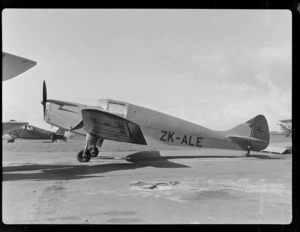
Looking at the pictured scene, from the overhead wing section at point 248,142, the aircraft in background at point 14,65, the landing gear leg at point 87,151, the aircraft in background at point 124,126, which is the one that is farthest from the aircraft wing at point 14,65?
the overhead wing section at point 248,142

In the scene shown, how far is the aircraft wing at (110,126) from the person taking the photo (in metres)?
7.18

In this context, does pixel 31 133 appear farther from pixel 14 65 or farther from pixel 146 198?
pixel 146 198

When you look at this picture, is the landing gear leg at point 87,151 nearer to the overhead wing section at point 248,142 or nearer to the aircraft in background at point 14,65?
the aircraft in background at point 14,65

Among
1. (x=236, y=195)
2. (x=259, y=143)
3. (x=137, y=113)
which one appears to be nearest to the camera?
(x=236, y=195)

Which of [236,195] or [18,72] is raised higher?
[18,72]

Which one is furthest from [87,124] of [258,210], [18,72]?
[258,210]

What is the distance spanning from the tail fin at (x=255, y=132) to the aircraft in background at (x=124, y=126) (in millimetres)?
791

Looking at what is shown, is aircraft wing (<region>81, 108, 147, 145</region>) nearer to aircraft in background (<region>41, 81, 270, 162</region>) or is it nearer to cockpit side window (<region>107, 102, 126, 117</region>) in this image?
aircraft in background (<region>41, 81, 270, 162</region>)
